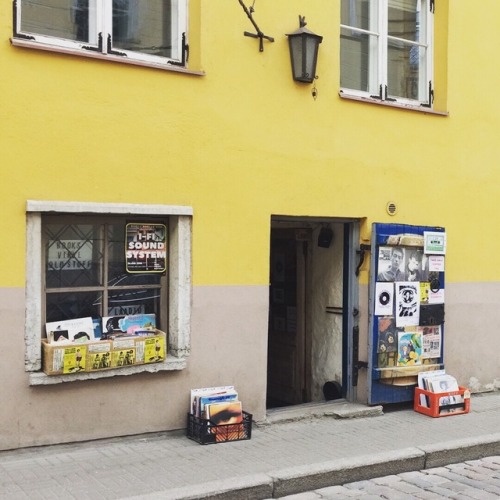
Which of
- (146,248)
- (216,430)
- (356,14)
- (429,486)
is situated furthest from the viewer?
(356,14)

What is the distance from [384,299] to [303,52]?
2785 millimetres

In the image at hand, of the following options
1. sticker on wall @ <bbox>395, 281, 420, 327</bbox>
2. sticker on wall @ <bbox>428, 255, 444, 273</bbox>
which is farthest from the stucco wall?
sticker on wall @ <bbox>428, 255, 444, 273</bbox>

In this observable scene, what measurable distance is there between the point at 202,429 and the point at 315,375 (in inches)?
99.1

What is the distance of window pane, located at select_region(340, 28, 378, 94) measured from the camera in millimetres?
8305

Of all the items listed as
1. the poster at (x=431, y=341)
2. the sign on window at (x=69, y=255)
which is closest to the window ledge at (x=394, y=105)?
the poster at (x=431, y=341)

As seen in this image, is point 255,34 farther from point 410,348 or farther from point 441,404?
point 441,404

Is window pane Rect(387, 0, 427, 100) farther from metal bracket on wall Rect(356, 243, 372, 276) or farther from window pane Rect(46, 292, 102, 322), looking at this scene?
window pane Rect(46, 292, 102, 322)

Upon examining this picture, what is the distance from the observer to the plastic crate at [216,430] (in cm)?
671

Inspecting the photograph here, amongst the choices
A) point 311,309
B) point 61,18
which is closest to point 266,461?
point 311,309

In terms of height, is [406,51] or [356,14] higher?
[356,14]

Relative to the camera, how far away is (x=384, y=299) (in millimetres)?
8172

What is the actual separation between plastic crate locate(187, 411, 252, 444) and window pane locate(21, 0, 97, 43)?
11.8 ft

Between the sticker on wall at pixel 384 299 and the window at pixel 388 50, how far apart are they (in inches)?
85.0

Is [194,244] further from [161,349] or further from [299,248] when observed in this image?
[299,248]
